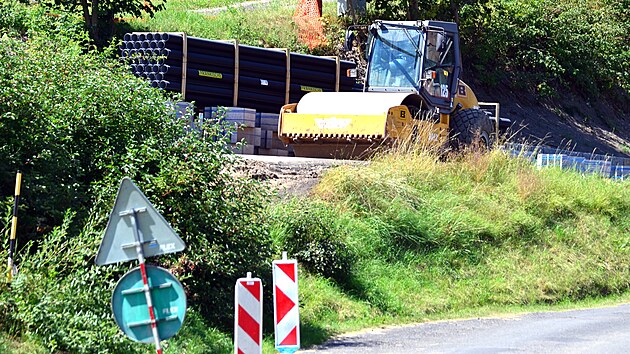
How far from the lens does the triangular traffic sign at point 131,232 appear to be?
866cm

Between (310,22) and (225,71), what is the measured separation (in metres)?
12.9

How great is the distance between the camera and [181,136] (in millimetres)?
14266

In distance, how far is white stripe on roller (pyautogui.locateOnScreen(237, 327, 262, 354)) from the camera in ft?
32.1

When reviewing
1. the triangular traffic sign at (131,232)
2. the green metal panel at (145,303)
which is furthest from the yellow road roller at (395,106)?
the green metal panel at (145,303)

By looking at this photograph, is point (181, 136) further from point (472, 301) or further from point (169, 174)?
point (472, 301)

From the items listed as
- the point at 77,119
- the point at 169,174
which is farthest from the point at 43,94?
the point at 169,174

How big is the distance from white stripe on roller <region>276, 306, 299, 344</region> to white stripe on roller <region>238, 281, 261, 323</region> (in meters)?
0.61

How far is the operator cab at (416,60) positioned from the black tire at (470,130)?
0.44m

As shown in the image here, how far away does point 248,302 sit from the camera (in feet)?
32.5

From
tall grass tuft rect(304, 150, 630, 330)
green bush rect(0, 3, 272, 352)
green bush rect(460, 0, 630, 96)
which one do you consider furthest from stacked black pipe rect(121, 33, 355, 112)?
green bush rect(460, 0, 630, 96)

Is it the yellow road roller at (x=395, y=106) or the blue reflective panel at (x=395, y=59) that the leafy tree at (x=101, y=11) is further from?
the blue reflective panel at (x=395, y=59)

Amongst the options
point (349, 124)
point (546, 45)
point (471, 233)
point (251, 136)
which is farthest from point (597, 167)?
point (546, 45)

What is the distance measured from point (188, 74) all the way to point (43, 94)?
10688 mm

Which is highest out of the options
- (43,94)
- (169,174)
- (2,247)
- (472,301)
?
(43,94)
